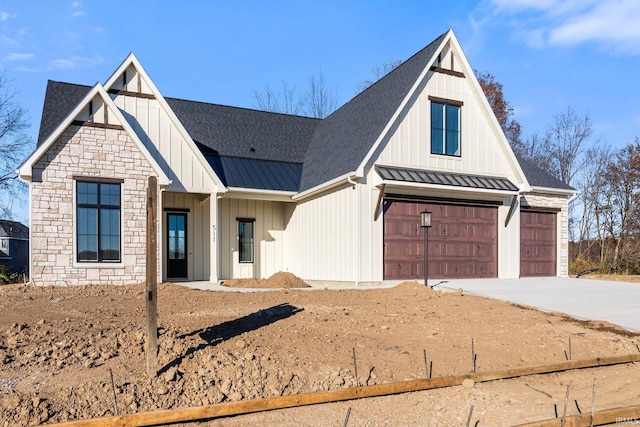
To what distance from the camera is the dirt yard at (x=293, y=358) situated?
15.1 ft

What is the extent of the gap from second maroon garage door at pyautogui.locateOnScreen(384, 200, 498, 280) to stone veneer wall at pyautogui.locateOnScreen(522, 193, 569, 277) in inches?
88.3

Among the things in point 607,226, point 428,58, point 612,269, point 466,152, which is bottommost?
point 612,269

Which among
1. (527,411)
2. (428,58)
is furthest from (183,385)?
(428,58)

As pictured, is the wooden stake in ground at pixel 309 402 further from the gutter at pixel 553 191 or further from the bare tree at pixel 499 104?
the bare tree at pixel 499 104

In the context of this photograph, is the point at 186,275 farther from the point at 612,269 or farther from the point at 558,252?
the point at 612,269

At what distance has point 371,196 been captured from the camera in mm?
13703

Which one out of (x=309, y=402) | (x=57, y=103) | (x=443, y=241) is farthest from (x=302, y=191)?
(x=309, y=402)

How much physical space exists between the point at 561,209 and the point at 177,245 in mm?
13504

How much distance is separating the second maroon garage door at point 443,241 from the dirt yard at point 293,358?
16.0 feet

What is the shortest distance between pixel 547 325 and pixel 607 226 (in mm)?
24644

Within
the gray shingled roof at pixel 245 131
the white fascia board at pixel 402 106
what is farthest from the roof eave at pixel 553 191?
the gray shingled roof at pixel 245 131

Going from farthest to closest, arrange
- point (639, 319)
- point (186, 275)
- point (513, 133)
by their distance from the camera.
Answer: point (513, 133)
point (186, 275)
point (639, 319)

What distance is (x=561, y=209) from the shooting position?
1764 centimetres

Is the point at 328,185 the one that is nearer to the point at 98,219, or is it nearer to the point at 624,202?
the point at 98,219
